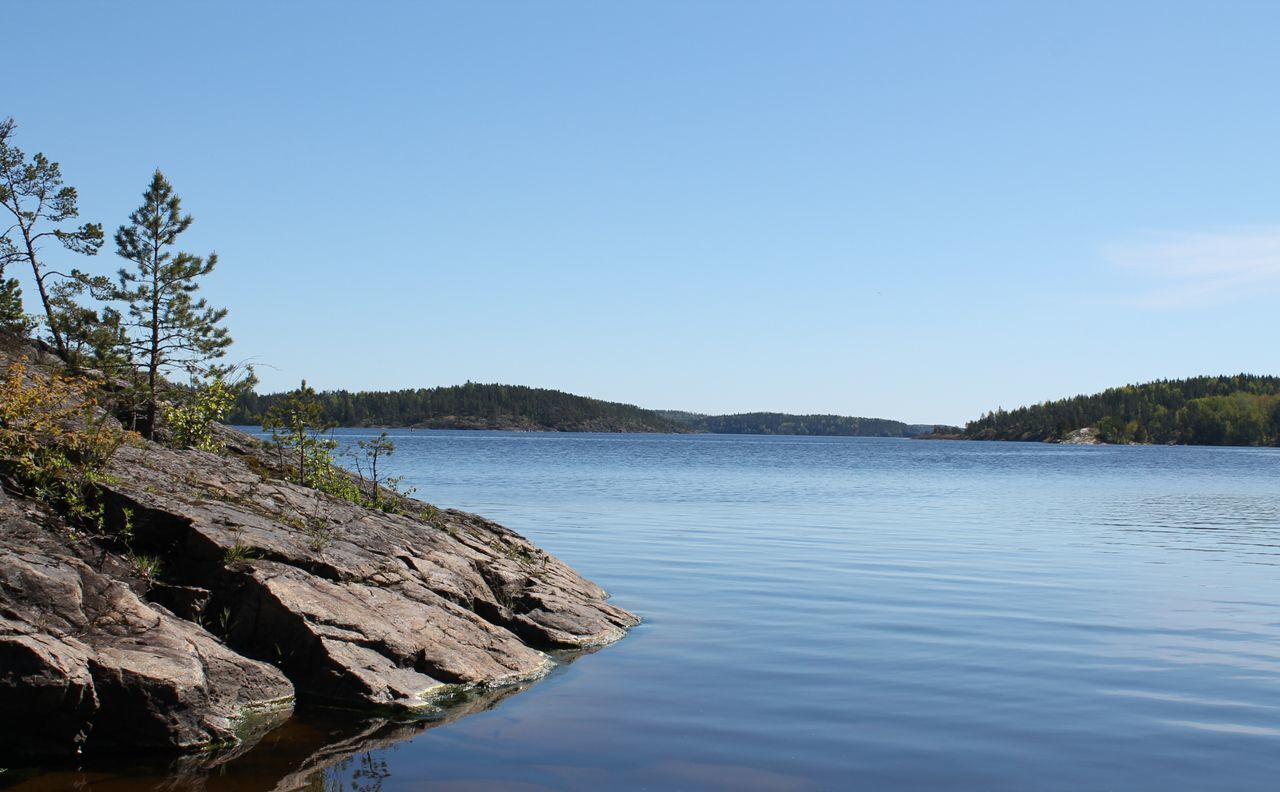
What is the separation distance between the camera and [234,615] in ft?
39.9

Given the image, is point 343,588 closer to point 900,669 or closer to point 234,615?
point 234,615

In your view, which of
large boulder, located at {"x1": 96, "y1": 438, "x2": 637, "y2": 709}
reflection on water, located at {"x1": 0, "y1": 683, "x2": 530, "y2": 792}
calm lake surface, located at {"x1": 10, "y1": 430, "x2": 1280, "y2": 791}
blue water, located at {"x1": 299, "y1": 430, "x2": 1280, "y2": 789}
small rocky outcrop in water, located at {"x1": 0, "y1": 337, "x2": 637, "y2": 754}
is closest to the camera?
reflection on water, located at {"x1": 0, "y1": 683, "x2": 530, "y2": 792}

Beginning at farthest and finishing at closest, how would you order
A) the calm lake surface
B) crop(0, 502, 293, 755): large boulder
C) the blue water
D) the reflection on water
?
the blue water → the calm lake surface → crop(0, 502, 293, 755): large boulder → the reflection on water

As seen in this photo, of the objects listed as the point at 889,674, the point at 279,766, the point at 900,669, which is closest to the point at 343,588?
the point at 279,766

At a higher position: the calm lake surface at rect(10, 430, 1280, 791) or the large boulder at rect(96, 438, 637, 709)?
the large boulder at rect(96, 438, 637, 709)

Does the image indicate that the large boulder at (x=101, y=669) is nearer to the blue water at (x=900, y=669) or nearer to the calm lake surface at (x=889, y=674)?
the calm lake surface at (x=889, y=674)

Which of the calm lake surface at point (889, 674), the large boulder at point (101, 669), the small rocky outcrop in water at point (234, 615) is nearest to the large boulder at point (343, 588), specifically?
the small rocky outcrop in water at point (234, 615)

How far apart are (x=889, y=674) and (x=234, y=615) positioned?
27.4 feet

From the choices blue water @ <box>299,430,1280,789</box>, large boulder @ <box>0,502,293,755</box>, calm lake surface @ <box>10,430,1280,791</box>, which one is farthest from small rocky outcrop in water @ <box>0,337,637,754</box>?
blue water @ <box>299,430,1280,789</box>

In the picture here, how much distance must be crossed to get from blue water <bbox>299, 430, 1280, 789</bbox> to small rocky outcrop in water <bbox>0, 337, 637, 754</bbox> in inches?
52.0

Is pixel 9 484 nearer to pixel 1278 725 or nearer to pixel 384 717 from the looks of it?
pixel 384 717

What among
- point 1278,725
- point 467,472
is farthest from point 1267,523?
point 467,472

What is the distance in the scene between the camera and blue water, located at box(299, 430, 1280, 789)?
34.0 feet

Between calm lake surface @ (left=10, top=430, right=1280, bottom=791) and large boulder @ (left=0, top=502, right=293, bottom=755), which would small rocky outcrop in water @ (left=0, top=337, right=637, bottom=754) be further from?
calm lake surface @ (left=10, top=430, right=1280, bottom=791)
